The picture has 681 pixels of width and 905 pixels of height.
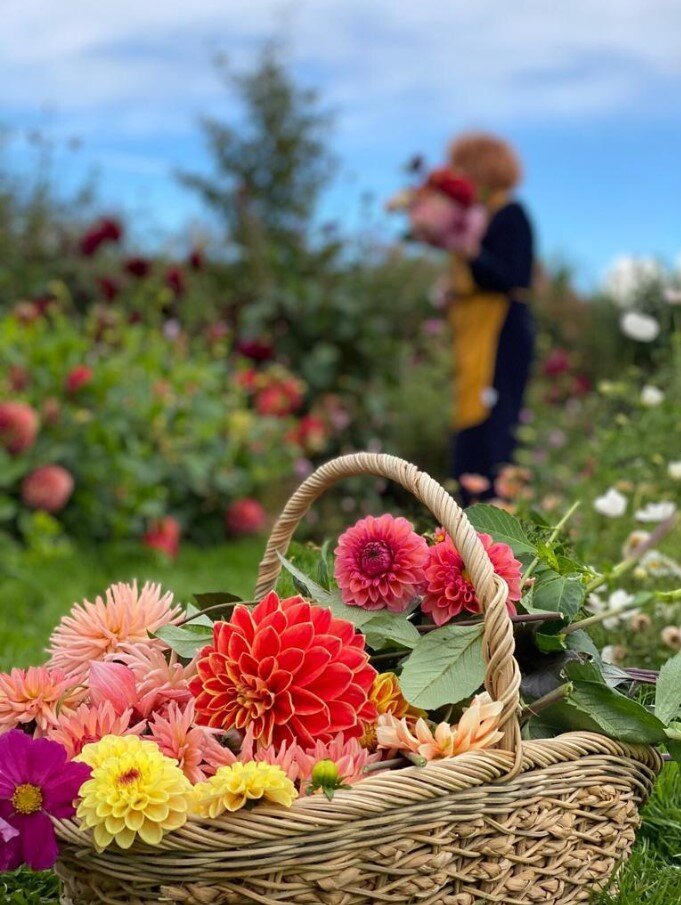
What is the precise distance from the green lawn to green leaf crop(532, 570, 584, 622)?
1.72 meters

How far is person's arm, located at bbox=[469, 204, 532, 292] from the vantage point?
564 centimetres

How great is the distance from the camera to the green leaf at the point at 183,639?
160 cm

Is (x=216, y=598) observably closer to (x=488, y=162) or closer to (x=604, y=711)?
(x=604, y=711)

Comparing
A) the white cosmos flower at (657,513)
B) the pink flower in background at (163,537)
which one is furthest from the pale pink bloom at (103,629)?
the pink flower in background at (163,537)

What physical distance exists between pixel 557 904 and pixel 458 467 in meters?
4.47

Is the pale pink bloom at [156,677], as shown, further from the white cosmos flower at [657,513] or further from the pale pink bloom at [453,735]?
the white cosmos flower at [657,513]

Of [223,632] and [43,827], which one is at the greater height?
[223,632]

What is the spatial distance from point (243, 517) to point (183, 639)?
4.21 m

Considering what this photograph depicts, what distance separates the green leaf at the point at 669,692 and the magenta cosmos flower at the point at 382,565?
0.40 meters

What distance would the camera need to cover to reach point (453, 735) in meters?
1.41

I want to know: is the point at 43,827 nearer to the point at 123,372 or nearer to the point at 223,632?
the point at 223,632

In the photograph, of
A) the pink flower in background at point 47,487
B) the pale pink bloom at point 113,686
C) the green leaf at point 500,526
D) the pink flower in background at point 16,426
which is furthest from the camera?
the pink flower in background at point 47,487

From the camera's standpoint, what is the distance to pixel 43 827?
132 centimetres

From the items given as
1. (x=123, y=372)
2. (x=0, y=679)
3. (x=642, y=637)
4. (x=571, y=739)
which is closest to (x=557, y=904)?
(x=571, y=739)
